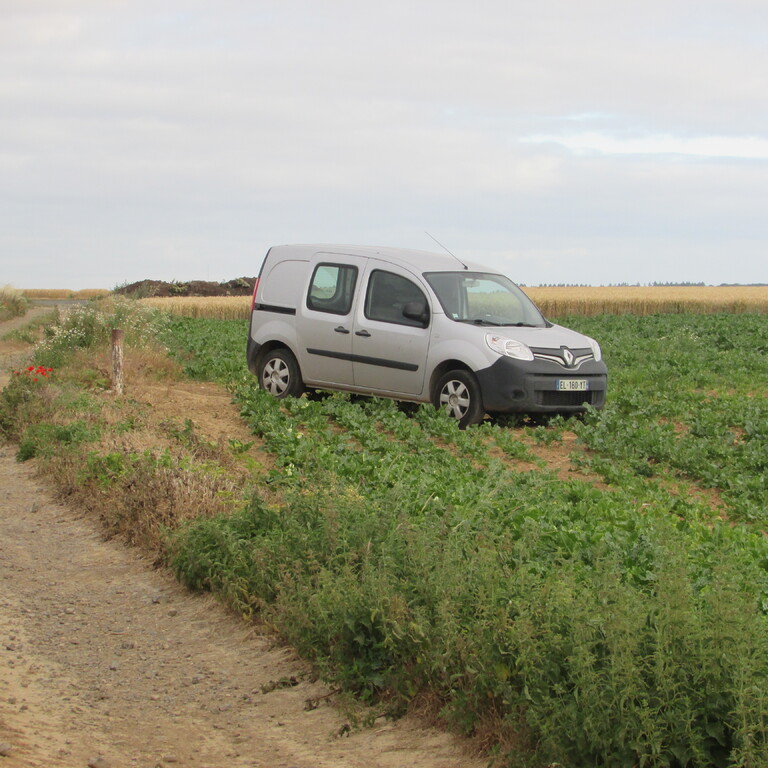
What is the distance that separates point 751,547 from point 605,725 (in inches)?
142

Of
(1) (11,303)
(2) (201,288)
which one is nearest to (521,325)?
(1) (11,303)

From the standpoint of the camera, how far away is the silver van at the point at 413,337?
41.3ft

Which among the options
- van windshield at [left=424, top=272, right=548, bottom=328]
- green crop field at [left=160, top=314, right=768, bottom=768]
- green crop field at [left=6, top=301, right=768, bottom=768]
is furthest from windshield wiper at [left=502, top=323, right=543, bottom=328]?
green crop field at [left=160, top=314, right=768, bottom=768]

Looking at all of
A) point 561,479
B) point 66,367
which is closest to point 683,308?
point 66,367

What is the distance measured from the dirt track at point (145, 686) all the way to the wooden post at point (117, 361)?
21.9ft

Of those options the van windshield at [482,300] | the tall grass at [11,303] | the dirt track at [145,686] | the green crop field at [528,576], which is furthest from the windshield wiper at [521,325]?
the tall grass at [11,303]

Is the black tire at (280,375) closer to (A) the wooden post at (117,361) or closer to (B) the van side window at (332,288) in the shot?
(B) the van side window at (332,288)

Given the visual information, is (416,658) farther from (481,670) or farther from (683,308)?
(683,308)

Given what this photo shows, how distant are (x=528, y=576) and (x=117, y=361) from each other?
10704 millimetres

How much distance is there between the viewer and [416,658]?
4957 mm

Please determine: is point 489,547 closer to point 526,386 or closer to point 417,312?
point 526,386

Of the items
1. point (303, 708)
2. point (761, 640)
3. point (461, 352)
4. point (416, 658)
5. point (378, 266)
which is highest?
point (378, 266)

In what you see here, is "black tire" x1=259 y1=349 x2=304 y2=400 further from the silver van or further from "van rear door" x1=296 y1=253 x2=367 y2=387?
"van rear door" x1=296 y1=253 x2=367 y2=387

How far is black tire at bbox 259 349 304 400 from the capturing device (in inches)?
562
